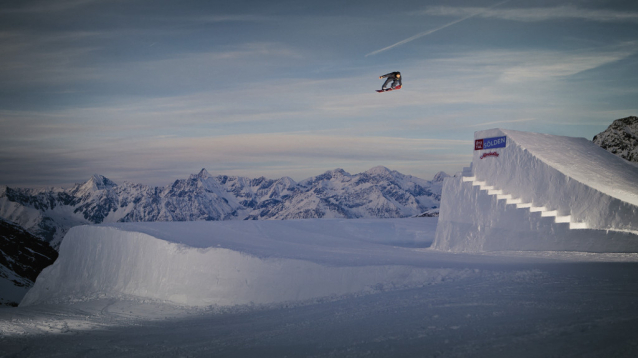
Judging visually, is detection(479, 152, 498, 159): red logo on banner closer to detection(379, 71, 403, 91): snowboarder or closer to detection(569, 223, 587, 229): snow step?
detection(569, 223, 587, 229): snow step

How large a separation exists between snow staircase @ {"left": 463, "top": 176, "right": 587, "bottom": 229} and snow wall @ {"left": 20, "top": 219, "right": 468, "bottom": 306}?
484 cm

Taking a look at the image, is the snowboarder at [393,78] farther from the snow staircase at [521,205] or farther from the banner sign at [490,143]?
the snow staircase at [521,205]

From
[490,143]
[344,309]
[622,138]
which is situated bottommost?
[344,309]

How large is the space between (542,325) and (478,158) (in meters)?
16.1

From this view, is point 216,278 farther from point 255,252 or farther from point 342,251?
point 342,251

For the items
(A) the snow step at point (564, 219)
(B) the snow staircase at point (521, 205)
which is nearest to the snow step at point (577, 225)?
(B) the snow staircase at point (521, 205)

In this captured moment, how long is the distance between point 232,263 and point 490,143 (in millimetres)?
13646

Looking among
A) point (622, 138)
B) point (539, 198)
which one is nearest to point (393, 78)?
point (539, 198)

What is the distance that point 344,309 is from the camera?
13.0m

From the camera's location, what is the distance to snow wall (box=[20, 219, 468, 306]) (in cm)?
1738

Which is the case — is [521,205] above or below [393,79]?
below

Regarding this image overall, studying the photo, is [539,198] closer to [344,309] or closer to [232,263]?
[344,309]

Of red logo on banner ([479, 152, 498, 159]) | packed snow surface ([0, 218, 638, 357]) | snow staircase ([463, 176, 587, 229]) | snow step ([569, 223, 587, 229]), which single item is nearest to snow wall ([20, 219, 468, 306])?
packed snow surface ([0, 218, 638, 357])

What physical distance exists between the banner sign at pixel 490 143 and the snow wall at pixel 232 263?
6479 mm
